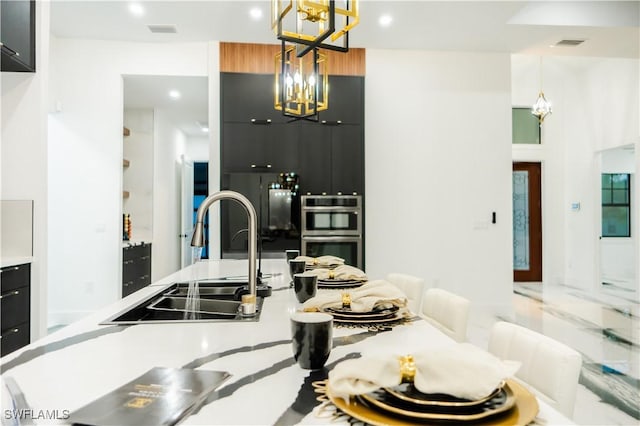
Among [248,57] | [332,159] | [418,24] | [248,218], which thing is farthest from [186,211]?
[248,218]

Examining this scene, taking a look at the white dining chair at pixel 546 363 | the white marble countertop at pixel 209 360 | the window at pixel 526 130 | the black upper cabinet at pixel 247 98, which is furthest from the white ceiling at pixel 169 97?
the window at pixel 526 130

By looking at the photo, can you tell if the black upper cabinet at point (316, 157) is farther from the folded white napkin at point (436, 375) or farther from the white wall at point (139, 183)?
the folded white napkin at point (436, 375)

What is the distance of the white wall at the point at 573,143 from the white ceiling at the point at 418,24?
1.54m

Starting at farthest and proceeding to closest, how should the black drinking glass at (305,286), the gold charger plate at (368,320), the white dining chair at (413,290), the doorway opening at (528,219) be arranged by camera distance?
the doorway opening at (528,219)
the white dining chair at (413,290)
the black drinking glass at (305,286)
the gold charger plate at (368,320)

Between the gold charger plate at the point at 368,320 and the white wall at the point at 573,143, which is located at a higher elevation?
the white wall at the point at 573,143

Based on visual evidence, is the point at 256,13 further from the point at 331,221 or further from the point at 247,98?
the point at 331,221

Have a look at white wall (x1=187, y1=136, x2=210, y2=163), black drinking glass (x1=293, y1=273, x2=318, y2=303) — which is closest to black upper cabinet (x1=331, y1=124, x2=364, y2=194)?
black drinking glass (x1=293, y1=273, x2=318, y2=303)

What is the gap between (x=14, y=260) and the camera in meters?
2.51

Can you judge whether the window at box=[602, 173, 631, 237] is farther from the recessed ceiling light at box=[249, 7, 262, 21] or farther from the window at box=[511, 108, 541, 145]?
the recessed ceiling light at box=[249, 7, 262, 21]

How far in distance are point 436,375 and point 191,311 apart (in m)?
1.02

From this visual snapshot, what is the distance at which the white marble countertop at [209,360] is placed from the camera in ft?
2.03

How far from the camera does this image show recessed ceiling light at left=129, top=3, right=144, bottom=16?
3.95 metres

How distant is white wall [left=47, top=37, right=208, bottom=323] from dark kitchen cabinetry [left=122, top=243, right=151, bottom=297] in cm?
18

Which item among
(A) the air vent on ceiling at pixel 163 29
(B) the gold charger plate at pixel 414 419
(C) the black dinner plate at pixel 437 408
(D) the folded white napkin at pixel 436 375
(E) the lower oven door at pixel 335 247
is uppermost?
(A) the air vent on ceiling at pixel 163 29
